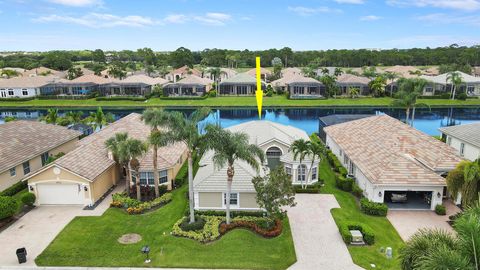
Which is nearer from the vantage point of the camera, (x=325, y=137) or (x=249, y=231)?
(x=249, y=231)

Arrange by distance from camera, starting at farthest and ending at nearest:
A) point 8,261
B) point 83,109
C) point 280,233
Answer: point 83,109, point 280,233, point 8,261

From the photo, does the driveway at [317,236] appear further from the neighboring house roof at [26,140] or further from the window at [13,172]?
the neighboring house roof at [26,140]

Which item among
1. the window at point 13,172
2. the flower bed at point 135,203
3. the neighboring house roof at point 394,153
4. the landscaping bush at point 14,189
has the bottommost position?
the flower bed at point 135,203

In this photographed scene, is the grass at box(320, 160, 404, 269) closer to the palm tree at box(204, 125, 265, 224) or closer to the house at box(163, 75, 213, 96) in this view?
the palm tree at box(204, 125, 265, 224)

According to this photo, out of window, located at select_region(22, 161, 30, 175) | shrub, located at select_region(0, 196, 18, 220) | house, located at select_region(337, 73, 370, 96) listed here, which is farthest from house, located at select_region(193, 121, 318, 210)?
house, located at select_region(337, 73, 370, 96)

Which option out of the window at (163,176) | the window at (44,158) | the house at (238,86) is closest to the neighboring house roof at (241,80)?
the house at (238,86)

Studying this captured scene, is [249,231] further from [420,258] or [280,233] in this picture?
[420,258]

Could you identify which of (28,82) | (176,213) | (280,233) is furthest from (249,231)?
(28,82)
